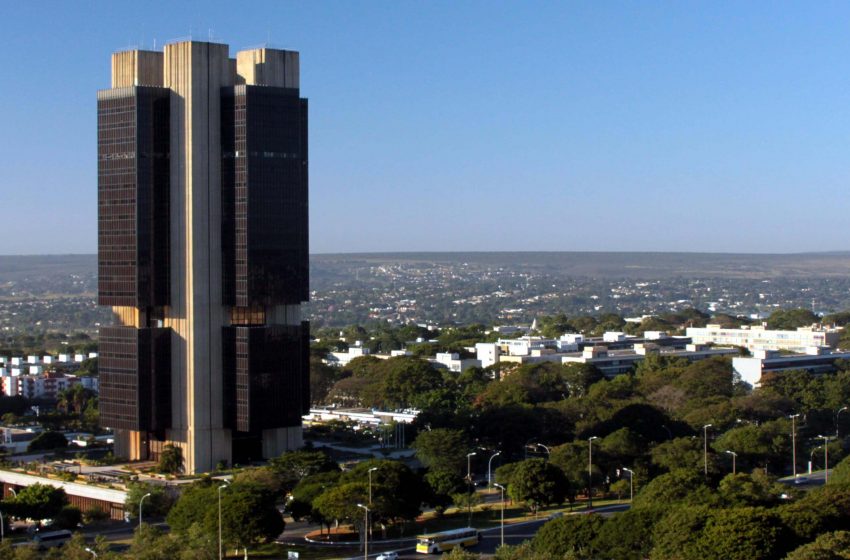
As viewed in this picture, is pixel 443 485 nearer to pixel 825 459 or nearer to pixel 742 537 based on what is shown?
pixel 742 537

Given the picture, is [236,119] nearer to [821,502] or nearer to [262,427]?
[262,427]

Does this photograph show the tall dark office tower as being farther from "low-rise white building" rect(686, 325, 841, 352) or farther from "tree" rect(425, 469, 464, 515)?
"low-rise white building" rect(686, 325, 841, 352)

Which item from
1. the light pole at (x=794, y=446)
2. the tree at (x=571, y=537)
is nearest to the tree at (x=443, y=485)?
the tree at (x=571, y=537)

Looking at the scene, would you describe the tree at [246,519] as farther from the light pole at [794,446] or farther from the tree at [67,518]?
the light pole at [794,446]

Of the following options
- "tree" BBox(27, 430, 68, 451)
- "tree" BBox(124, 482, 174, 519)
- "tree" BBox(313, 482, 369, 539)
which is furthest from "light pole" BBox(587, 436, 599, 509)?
"tree" BBox(27, 430, 68, 451)

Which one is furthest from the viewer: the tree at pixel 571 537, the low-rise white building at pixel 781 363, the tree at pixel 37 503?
the low-rise white building at pixel 781 363

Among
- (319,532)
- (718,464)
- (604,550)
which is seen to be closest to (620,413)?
(718,464)
